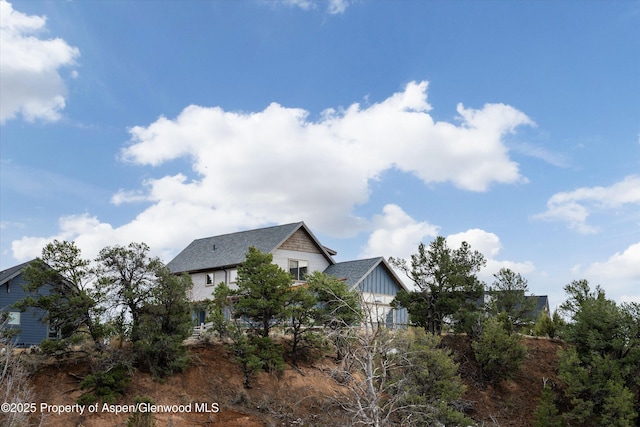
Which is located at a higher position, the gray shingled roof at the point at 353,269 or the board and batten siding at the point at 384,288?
the gray shingled roof at the point at 353,269

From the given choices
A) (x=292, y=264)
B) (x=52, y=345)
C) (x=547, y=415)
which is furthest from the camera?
(x=292, y=264)

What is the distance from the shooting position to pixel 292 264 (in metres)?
37.5

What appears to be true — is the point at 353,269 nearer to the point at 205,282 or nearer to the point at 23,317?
the point at 205,282

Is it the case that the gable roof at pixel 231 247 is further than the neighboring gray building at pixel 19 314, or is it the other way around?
the gable roof at pixel 231 247

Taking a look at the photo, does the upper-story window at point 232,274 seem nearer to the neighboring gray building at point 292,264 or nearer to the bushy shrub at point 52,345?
the neighboring gray building at point 292,264

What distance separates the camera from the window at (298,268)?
37.4 meters

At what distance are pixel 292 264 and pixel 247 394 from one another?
13956 mm

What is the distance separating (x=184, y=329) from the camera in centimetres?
2395

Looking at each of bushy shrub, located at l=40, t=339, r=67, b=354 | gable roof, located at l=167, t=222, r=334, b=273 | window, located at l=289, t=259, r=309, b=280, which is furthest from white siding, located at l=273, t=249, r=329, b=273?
bushy shrub, located at l=40, t=339, r=67, b=354

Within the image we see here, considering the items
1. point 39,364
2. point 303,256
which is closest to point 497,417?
point 303,256

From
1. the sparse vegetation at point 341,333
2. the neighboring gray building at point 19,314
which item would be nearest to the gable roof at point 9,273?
the neighboring gray building at point 19,314

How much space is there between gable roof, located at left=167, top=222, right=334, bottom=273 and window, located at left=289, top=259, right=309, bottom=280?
1658mm

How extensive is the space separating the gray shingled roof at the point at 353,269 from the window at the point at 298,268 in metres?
1.63

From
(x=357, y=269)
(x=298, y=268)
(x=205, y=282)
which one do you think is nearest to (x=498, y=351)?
(x=357, y=269)
